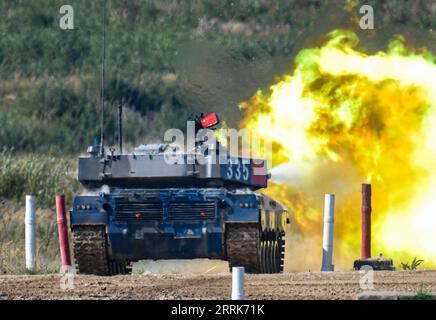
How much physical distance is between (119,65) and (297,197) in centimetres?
2205

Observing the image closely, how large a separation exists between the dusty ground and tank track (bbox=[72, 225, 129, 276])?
3.54 m

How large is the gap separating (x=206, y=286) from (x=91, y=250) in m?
5.74

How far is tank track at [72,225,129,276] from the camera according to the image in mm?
26297

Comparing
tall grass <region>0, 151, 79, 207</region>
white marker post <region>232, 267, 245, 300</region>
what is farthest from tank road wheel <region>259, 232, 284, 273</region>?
white marker post <region>232, 267, 245, 300</region>

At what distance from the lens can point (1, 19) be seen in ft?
195

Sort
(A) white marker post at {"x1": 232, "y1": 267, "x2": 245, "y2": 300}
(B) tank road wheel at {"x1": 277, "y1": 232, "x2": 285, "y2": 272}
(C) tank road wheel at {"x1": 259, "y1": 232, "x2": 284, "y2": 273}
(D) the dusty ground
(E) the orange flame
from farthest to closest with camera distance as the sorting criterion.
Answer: (E) the orange flame, (B) tank road wheel at {"x1": 277, "y1": 232, "x2": 285, "y2": 272}, (C) tank road wheel at {"x1": 259, "y1": 232, "x2": 284, "y2": 273}, (D) the dusty ground, (A) white marker post at {"x1": 232, "y1": 267, "x2": 245, "y2": 300}

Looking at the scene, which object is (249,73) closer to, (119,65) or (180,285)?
(180,285)

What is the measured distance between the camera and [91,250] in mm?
26344

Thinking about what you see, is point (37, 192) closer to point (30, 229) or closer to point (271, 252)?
point (271, 252)

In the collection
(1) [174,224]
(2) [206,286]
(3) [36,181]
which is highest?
(3) [36,181]

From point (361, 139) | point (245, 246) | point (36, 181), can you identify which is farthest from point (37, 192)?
point (245, 246)

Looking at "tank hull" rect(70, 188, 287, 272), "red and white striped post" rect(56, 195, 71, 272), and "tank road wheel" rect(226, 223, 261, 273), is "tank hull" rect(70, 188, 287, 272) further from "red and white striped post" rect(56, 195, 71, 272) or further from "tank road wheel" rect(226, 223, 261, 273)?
"red and white striped post" rect(56, 195, 71, 272)
